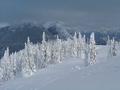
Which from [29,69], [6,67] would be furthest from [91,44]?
[6,67]

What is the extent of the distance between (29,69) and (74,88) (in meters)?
111

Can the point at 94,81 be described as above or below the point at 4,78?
above

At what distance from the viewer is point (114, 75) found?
159ft

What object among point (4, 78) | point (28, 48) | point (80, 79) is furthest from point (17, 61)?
point (80, 79)

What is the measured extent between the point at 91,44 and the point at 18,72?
46.9 meters

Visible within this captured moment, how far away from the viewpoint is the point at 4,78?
171 metres

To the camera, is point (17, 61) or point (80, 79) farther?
point (17, 61)

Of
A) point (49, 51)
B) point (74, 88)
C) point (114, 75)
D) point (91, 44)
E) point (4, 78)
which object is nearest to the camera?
point (74, 88)

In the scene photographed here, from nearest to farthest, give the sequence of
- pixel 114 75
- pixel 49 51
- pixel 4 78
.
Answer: pixel 114 75
pixel 4 78
pixel 49 51

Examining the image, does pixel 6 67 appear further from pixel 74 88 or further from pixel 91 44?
pixel 74 88

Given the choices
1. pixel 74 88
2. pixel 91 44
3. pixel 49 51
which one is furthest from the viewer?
pixel 49 51

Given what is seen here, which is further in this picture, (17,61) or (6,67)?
(17,61)

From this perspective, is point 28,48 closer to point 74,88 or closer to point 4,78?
point 4,78

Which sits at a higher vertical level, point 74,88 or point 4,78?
point 74,88
